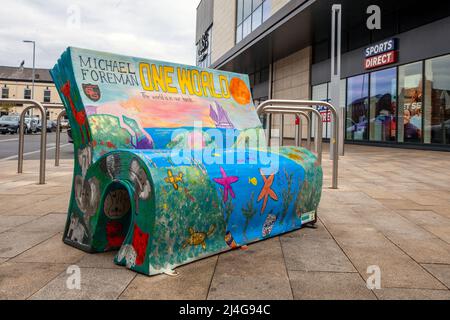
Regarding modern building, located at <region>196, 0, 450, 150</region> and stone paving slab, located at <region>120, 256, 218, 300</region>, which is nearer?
stone paving slab, located at <region>120, 256, 218, 300</region>

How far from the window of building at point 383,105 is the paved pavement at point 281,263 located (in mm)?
13392

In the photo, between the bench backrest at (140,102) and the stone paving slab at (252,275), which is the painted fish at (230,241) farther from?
the bench backrest at (140,102)

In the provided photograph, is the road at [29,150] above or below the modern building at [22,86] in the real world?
below

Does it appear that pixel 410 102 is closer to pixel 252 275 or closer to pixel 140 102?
pixel 140 102

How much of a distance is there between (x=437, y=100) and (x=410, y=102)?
1.27 meters

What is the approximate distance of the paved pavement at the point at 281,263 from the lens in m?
2.11

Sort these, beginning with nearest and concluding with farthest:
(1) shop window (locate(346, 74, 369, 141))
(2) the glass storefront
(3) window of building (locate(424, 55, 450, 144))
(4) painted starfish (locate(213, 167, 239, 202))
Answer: (4) painted starfish (locate(213, 167, 239, 202)), (3) window of building (locate(424, 55, 450, 144)), (2) the glass storefront, (1) shop window (locate(346, 74, 369, 141))

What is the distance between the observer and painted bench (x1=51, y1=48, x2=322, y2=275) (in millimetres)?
2406

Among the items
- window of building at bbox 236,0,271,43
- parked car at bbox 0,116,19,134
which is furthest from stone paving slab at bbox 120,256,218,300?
parked car at bbox 0,116,19,134

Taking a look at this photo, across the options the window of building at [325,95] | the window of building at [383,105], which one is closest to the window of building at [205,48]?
the window of building at [325,95]

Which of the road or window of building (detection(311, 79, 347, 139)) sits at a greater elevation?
window of building (detection(311, 79, 347, 139))

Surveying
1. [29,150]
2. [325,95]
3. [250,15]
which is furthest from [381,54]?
[29,150]

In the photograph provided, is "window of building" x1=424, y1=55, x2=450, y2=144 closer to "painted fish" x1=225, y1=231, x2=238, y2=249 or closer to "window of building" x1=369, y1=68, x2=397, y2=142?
"window of building" x1=369, y1=68, x2=397, y2=142

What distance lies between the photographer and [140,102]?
3.33m
